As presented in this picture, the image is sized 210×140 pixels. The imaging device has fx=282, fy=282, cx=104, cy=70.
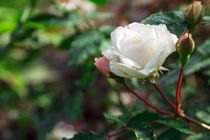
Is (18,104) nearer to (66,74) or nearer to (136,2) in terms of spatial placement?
(66,74)

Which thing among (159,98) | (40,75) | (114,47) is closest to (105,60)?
(114,47)

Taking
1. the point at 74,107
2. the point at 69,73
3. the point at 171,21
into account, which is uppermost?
the point at 69,73

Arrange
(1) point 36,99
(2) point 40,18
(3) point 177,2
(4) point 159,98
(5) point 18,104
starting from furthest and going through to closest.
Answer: (5) point 18,104 < (1) point 36,99 < (3) point 177,2 < (2) point 40,18 < (4) point 159,98

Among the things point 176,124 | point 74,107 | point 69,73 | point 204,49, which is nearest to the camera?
point 176,124

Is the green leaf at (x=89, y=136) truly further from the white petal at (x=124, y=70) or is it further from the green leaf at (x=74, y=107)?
the green leaf at (x=74, y=107)

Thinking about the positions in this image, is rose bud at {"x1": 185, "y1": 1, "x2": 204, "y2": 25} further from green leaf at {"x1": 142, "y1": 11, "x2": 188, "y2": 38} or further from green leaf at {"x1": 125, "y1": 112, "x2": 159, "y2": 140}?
green leaf at {"x1": 125, "y1": 112, "x2": 159, "y2": 140}

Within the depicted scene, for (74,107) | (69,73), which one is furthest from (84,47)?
(69,73)

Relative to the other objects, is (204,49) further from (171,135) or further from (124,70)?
(124,70)
